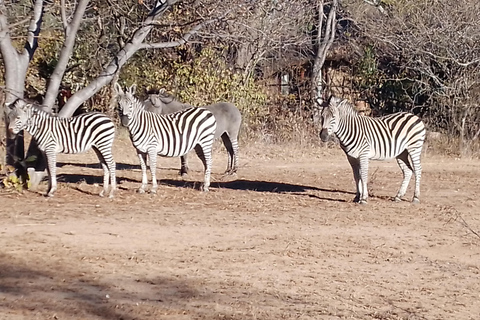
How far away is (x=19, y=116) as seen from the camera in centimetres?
1195

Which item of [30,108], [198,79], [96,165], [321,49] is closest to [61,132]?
[30,108]

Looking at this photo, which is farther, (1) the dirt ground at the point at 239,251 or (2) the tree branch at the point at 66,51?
(2) the tree branch at the point at 66,51

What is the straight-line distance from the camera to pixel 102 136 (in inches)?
493

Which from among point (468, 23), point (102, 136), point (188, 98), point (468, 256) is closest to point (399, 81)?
point (468, 23)

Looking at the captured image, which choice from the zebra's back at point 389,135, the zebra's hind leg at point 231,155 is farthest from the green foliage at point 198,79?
the zebra's back at point 389,135

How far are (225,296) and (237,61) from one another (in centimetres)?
1606

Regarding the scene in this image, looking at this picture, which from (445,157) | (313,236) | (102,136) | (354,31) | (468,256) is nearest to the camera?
(468,256)

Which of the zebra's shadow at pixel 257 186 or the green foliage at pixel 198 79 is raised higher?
the green foliage at pixel 198 79

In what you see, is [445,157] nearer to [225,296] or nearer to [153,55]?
[153,55]

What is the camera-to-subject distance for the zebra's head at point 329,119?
1236 centimetres

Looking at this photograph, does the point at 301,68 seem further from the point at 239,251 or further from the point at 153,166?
the point at 239,251

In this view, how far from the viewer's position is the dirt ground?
6.79m

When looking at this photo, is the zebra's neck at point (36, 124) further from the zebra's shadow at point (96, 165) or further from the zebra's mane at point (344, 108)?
the zebra's mane at point (344, 108)

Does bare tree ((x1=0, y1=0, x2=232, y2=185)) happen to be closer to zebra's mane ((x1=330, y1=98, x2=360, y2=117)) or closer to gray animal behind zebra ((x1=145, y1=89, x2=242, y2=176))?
gray animal behind zebra ((x1=145, y1=89, x2=242, y2=176))
